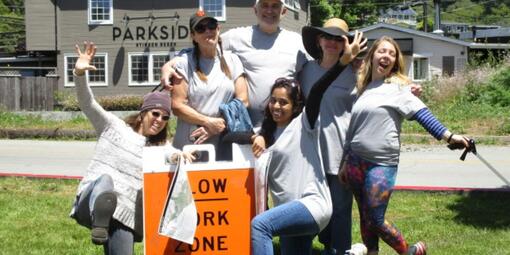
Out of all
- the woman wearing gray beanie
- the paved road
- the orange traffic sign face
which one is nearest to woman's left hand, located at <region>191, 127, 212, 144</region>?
the woman wearing gray beanie

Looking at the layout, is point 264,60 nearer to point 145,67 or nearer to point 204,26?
point 204,26

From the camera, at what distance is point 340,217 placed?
5156mm

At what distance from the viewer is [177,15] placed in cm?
3228

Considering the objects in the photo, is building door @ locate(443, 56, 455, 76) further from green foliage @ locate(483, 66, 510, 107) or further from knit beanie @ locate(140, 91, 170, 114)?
knit beanie @ locate(140, 91, 170, 114)

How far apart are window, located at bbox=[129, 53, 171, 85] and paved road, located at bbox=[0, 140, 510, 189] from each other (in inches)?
623

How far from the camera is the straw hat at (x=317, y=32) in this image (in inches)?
190

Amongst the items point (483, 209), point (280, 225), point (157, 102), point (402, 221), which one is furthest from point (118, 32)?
point (280, 225)

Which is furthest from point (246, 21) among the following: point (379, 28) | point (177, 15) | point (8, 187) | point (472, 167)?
point (8, 187)

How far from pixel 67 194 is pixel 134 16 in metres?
24.4

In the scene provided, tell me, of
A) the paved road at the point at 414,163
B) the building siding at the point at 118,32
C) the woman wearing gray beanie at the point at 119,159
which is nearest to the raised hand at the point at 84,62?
the woman wearing gray beanie at the point at 119,159

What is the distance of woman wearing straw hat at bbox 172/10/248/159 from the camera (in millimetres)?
4891

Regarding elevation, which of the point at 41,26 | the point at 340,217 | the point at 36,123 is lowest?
the point at 36,123

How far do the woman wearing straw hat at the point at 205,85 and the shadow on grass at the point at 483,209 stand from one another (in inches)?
140

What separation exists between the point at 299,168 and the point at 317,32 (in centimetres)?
101
